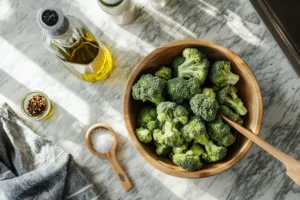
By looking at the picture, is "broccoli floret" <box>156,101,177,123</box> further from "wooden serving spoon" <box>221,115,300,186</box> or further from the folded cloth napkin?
the folded cloth napkin

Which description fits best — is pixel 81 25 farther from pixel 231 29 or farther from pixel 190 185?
pixel 190 185

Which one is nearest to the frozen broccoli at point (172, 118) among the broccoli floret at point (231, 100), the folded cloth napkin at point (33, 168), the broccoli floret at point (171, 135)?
the broccoli floret at point (171, 135)

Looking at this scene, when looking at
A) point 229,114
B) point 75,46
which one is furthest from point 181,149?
point 75,46

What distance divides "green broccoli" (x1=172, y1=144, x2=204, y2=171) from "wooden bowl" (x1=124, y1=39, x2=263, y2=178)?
15mm

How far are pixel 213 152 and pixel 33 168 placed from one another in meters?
0.55

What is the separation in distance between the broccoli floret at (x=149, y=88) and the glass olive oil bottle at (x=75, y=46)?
17 cm

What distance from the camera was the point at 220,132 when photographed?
4.05ft

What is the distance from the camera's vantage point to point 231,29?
1.42 meters

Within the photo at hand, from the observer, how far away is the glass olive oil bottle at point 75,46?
114 cm

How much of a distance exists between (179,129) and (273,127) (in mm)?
308

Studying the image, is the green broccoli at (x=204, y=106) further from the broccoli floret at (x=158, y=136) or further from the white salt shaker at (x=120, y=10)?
the white salt shaker at (x=120, y=10)

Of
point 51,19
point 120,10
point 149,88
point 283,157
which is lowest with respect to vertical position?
point 283,157

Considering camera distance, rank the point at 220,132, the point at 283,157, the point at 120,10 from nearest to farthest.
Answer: the point at 283,157, the point at 220,132, the point at 120,10

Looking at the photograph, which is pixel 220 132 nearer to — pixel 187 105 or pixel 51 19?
pixel 187 105
